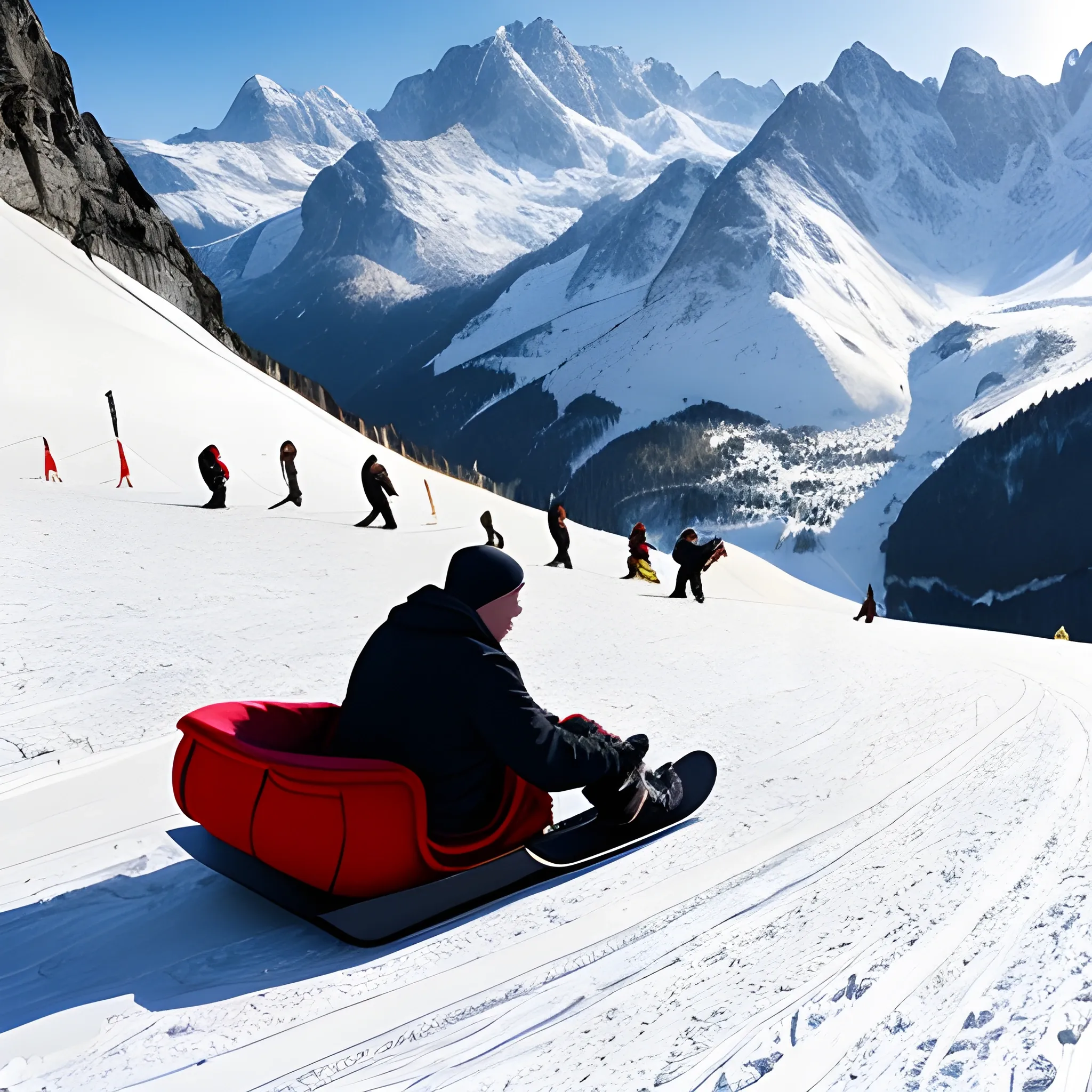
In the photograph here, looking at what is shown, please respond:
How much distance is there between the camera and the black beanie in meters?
3.68

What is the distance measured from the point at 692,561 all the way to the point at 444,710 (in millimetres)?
11924

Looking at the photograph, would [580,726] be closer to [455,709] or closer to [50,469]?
[455,709]

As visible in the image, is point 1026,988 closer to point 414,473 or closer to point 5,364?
point 5,364

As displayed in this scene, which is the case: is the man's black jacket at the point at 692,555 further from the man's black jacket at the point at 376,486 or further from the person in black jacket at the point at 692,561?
the man's black jacket at the point at 376,486

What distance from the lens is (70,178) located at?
39438 millimetres

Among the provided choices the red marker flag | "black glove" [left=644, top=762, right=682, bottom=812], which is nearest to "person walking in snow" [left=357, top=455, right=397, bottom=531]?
the red marker flag

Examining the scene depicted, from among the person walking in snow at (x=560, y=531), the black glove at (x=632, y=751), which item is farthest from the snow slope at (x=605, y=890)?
the person walking in snow at (x=560, y=531)

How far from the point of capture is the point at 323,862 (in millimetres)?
3408

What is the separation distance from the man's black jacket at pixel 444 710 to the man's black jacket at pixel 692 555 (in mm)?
11506

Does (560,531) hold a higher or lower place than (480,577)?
higher

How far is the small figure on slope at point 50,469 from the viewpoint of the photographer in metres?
18.7

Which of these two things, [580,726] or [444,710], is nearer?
[444,710]

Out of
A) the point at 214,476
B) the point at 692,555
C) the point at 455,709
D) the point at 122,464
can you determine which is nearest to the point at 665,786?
the point at 455,709

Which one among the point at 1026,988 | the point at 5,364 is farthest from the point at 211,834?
the point at 5,364
